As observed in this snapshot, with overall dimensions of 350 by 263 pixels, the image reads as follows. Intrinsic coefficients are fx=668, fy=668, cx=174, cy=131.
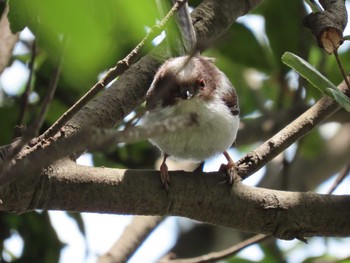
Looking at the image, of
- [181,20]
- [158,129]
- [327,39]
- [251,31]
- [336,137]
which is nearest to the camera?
[158,129]

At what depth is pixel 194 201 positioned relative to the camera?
7.15 ft

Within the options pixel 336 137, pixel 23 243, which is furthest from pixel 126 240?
pixel 336 137

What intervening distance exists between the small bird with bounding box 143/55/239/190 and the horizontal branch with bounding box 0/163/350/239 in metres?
0.56

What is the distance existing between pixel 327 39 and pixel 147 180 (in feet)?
2.32

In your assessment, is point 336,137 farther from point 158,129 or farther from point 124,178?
point 158,129

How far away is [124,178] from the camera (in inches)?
80.7

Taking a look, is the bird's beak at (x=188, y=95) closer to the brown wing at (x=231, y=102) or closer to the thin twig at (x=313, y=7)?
the brown wing at (x=231, y=102)

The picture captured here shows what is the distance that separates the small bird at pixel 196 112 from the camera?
9.35 ft

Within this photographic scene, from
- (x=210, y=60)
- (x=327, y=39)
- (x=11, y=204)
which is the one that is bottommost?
(x=11, y=204)

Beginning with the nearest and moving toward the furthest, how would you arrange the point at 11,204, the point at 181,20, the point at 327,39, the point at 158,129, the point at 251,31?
the point at 158,129, the point at 11,204, the point at 327,39, the point at 181,20, the point at 251,31

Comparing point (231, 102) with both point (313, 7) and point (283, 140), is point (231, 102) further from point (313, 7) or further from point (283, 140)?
point (313, 7)

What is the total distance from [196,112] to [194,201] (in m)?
0.74

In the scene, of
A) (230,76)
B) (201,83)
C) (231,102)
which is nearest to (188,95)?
(201,83)

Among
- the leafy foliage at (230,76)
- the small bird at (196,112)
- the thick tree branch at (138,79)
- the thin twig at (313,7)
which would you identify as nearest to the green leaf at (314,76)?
the leafy foliage at (230,76)
